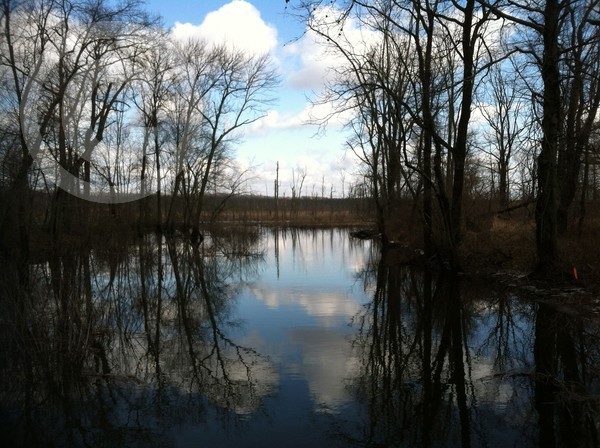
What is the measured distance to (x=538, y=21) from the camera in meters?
13.7

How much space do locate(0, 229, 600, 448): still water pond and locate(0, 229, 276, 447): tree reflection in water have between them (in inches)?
1.0

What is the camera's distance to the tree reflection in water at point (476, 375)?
504 centimetres

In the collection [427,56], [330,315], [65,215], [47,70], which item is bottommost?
[330,315]

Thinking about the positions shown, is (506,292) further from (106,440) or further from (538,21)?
(106,440)

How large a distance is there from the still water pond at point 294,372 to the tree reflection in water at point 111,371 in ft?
0.08

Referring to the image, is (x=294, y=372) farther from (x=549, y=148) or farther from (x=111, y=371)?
(x=549, y=148)

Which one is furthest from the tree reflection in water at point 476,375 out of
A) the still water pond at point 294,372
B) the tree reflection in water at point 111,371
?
the tree reflection in water at point 111,371

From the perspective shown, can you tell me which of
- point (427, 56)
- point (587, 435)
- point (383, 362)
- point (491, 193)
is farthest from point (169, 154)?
point (587, 435)

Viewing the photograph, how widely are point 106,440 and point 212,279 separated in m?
12.1

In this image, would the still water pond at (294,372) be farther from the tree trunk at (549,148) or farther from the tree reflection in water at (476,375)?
the tree trunk at (549,148)

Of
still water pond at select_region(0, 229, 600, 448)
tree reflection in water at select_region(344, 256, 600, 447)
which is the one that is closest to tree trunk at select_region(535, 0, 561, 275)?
still water pond at select_region(0, 229, 600, 448)

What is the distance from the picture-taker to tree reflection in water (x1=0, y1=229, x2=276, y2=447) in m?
5.25

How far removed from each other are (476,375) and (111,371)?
4.97m

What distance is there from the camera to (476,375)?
6.90 meters
